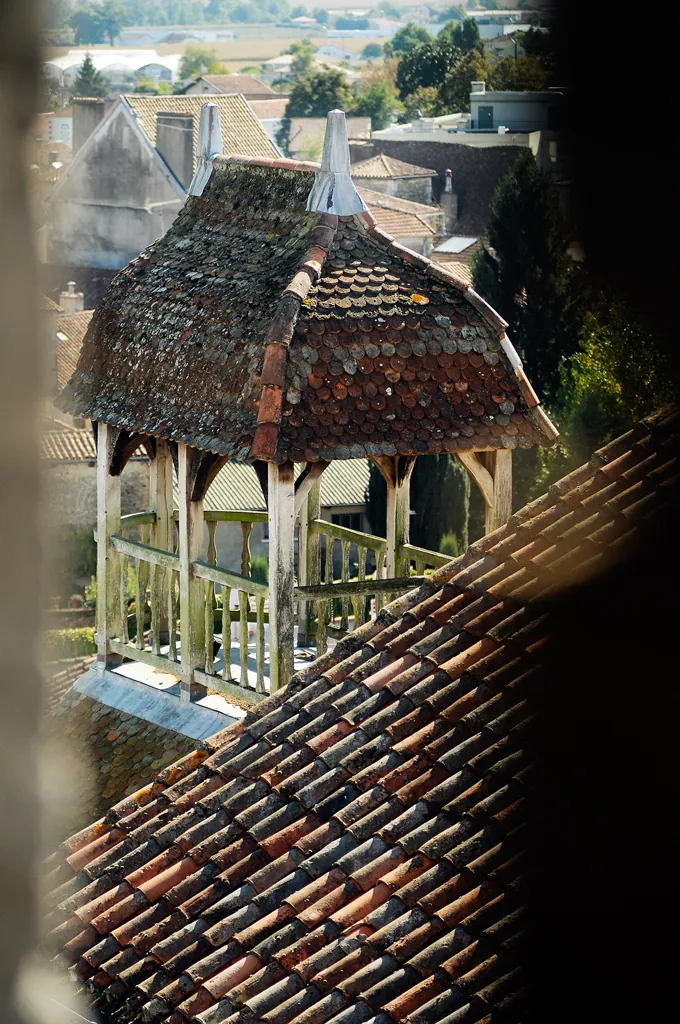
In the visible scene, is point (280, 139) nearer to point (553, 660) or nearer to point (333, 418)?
point (333, 418)

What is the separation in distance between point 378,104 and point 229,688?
4578 centimetres

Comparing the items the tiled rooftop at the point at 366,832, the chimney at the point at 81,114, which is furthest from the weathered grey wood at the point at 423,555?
the chimney at the point at 81,114

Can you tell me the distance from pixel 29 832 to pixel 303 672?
3988mm

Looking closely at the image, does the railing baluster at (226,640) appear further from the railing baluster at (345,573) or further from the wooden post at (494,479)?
the wooden post at (494,479)

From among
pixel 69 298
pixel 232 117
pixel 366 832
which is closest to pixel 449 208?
pixel 232 117

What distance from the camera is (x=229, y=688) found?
6.87m

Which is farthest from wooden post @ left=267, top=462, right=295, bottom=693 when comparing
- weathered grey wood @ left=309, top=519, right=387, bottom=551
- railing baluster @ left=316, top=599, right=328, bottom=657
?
weathered grey wood @ left=309, top=519, right=387, bottom=551

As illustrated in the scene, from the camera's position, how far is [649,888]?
2256 mm

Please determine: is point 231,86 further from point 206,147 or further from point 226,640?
point 226,640

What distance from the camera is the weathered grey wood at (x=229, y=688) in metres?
6.69

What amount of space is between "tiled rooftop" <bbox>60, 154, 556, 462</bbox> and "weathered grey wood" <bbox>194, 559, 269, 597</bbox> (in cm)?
67

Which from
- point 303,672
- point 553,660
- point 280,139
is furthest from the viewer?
point 280,139

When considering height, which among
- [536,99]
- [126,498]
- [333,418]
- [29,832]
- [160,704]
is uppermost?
[536,99]

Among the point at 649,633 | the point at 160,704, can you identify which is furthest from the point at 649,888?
the point at 160,704
